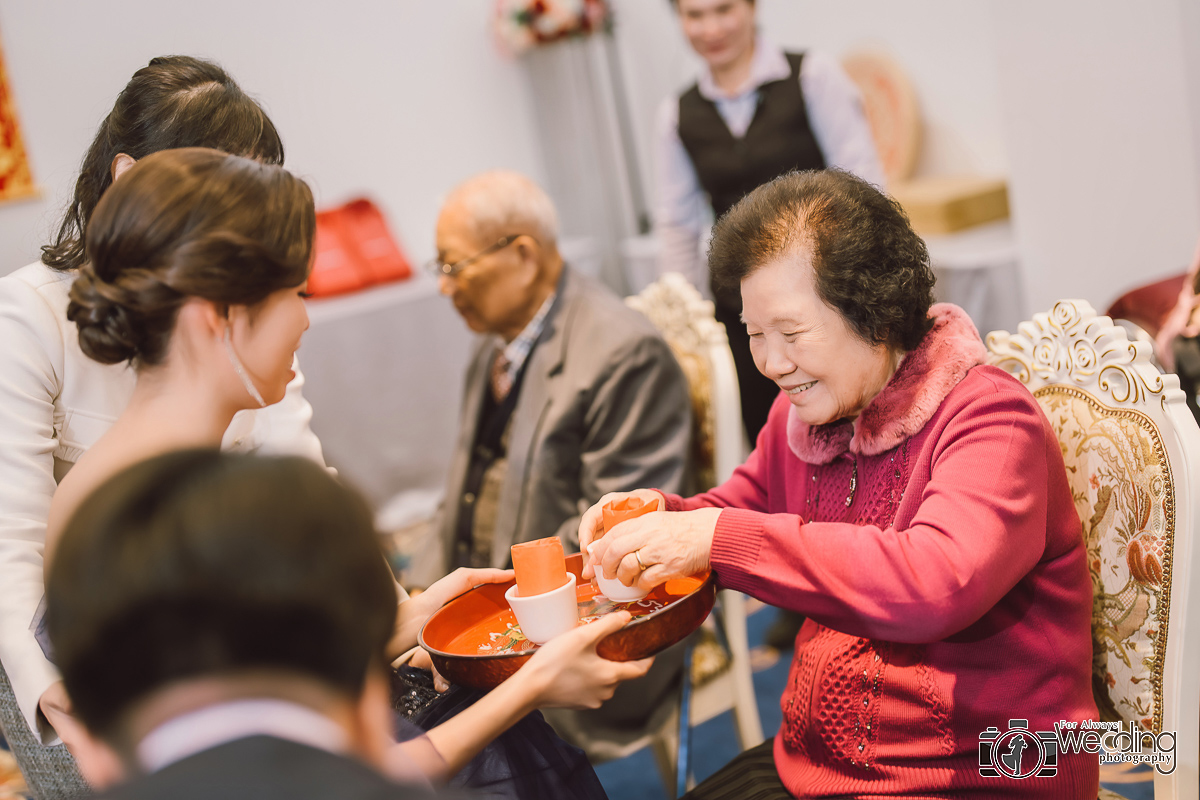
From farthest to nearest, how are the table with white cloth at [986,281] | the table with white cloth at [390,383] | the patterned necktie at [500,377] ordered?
1. the table with white cloth at [390,383]
2. the table with white cloth at [986,281]
3. the patterned necktie at [500,377]

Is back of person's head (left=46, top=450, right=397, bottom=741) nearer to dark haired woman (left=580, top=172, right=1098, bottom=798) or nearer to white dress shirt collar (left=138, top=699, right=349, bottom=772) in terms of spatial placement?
white dress shirt collar (left=138, top=699, right=349, bottom=772)

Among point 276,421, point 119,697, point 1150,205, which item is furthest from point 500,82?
point 119,697

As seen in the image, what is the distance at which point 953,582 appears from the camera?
111 cm

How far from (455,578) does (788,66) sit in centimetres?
228

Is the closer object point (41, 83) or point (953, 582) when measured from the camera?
point (953, 582)

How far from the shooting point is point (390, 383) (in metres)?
4.52

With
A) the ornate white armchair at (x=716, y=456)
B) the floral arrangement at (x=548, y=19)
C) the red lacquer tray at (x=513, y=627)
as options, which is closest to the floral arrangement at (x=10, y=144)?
the floral arrangement at (x=548, y=19)

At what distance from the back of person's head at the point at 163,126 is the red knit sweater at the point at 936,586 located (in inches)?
34.7

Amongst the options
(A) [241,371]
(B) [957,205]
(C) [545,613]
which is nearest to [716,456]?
(C) [545,613]

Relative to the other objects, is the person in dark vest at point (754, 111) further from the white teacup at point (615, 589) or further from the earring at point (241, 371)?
the earring at point (241, 371)

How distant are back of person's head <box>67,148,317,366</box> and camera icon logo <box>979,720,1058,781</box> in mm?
1083

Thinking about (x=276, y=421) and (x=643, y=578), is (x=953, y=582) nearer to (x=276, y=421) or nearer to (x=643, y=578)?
(x=643, y=578)

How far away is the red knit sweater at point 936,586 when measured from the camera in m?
1.14

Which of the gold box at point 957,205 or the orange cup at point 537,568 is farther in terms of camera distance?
the gold box at point 957,205
